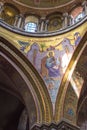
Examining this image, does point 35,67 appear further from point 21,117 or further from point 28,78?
point 21,117

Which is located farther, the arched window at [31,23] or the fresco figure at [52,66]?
the arched window at [31,23]

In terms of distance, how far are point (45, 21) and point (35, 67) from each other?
134 inches

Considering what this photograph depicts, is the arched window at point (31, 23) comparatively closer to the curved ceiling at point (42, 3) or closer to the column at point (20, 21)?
the column at point (20, 21)

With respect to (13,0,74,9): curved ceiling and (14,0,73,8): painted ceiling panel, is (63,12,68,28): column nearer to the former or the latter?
(13,0,74,9): curved ceiling

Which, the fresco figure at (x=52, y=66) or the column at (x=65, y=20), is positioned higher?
the column at (x=65, y=20)

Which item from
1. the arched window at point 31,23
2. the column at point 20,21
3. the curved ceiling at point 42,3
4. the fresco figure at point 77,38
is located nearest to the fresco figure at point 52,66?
the fresco figure at point 77,38

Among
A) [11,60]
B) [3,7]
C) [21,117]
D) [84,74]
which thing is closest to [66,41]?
[84,74]

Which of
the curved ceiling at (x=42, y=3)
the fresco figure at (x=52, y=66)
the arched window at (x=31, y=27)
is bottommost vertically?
the fresco figure at (x=52, y=66)

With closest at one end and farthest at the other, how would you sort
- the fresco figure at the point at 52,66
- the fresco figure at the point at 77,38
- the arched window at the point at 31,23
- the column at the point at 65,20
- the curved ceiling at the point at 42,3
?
the fresco figure at the point at 52,66 < the fresco figure at the point at 77,38 < the column at the point at 65,20 < the arched window at the point at 31,23 < the curved ceiling at the point at 42,3

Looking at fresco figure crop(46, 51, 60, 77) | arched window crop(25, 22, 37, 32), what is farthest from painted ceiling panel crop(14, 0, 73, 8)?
fresco figure crop(46, 51, 60, 77)

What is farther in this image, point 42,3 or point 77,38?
point 42,3

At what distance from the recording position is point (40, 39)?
46.1 feet

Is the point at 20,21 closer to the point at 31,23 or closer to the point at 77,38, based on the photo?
the point at 31,23

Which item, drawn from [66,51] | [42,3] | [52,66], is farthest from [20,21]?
[52,66]
